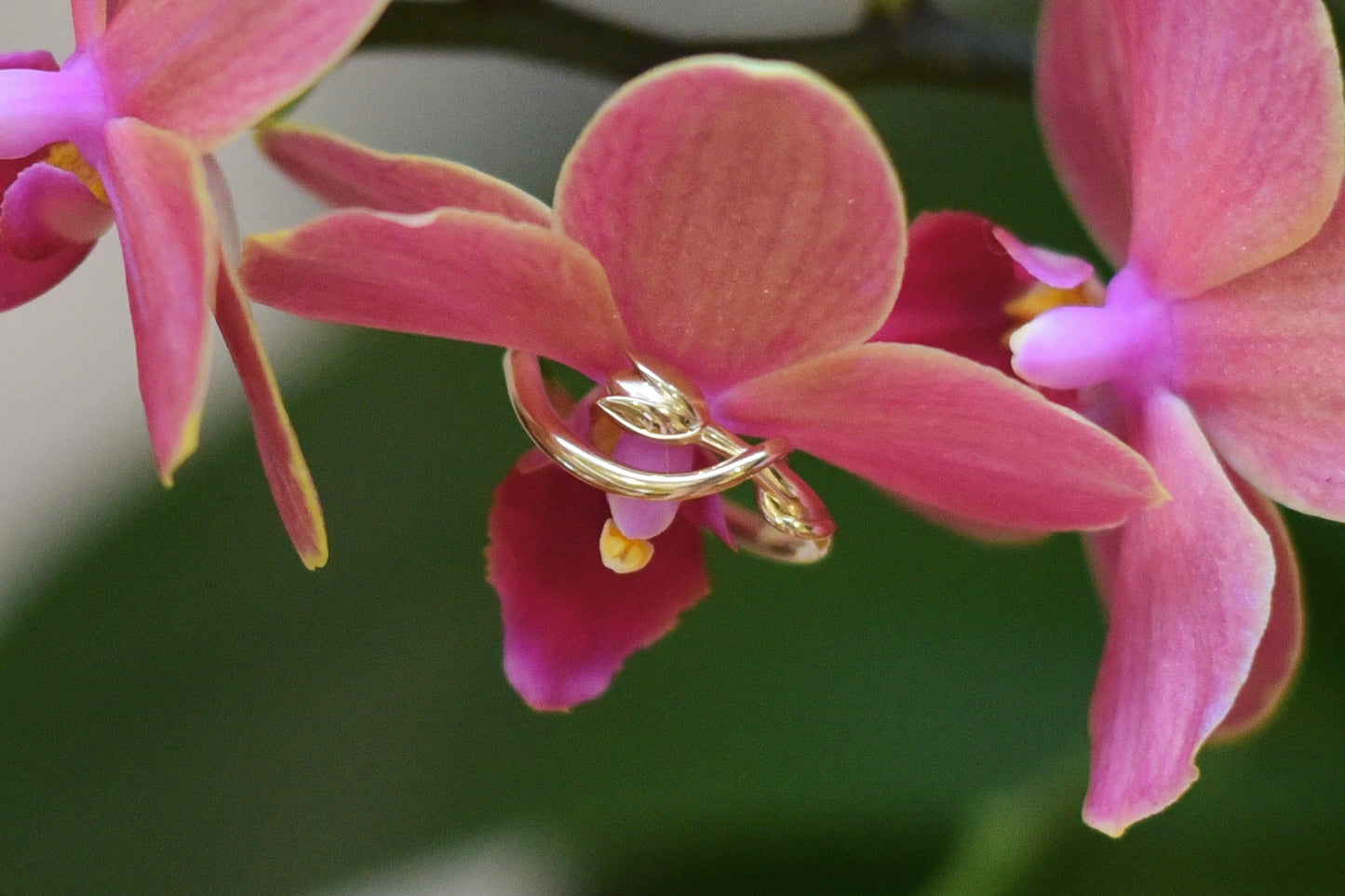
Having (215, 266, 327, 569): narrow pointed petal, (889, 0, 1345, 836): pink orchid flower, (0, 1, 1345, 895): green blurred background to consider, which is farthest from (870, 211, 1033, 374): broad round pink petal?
(0, 1, 1345, 895): green blurred background

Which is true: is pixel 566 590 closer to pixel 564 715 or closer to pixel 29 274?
pixel 29 274

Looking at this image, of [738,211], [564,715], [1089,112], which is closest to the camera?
[738,211]

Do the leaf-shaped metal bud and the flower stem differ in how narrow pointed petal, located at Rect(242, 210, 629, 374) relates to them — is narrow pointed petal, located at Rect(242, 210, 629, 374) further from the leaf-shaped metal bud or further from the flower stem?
the flower stem

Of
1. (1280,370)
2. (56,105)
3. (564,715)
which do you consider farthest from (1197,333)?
(564,715)

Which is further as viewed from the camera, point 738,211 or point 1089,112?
point 1089,112

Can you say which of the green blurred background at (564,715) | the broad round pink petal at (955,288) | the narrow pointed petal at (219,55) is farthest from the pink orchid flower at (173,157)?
the green blurred background at (564,715)

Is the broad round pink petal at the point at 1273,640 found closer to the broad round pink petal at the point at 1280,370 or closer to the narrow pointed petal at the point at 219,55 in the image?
the broad round pink petal at the point at 1280,370
